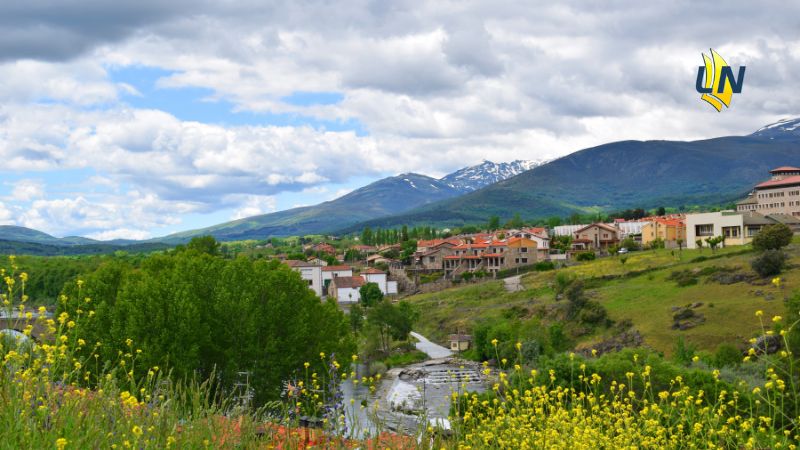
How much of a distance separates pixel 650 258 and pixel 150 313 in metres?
73.3

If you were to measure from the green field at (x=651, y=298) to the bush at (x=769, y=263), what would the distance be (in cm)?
86

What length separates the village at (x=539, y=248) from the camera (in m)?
92.4

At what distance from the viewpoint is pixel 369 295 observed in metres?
99.1

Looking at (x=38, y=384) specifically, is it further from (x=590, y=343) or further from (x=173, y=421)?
(x=590, y=343)

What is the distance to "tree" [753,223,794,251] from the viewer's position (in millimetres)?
70375

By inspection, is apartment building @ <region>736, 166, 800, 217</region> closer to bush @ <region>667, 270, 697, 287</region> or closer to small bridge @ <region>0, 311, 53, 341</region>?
bush @ <region>667, 270, 697, 287</region>

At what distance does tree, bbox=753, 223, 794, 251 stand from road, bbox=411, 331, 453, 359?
3535cm

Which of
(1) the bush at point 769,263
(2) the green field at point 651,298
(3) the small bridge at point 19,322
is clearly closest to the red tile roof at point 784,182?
(2) the green field at point 651,298

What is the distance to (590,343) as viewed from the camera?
204 ft

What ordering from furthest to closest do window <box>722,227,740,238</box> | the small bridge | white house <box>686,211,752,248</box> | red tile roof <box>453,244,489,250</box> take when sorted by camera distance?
1. red tile roof <box>453,244,489,250</box>
2. window <box>722,227,740,238</box>
3. white house <box>686,211,752,248</box>
4. the small bridge

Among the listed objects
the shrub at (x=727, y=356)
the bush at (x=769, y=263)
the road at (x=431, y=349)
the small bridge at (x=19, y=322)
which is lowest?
the road at (x=431, y=349)

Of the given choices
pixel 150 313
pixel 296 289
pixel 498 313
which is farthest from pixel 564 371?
pixel 498 313

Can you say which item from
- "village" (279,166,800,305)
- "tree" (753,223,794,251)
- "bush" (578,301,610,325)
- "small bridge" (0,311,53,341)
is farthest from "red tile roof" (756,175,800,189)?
"small bridge" (0,311,53,341)

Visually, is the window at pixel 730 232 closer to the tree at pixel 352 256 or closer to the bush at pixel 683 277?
the bush at pixel 683 277
